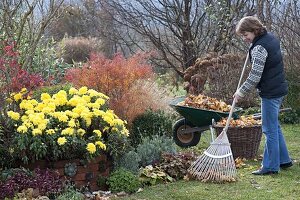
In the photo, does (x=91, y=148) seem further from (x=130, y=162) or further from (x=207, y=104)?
(x=207, y=104)

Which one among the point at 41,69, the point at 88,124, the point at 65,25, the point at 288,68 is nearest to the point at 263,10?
the point at 288,68

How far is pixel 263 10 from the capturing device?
1169 centimetres

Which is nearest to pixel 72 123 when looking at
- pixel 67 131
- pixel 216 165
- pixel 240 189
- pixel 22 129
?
pixel 67 131

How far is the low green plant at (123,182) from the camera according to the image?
5.43 m

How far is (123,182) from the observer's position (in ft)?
17.9

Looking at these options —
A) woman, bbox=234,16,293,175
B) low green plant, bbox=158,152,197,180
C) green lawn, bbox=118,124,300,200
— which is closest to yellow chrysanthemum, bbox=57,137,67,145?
Result: green lawn, bbox=118,124,300,200

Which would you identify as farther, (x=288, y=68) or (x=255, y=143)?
(x=288, y=68)

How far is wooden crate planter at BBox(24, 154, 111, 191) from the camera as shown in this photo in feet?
17.7

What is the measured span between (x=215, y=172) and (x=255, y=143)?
51.4 inches

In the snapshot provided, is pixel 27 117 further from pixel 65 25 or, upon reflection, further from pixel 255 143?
pixel 65 25

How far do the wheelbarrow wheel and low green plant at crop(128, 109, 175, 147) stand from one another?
9.6 inches

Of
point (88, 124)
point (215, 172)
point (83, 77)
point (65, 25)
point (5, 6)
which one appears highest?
point (65, 25)

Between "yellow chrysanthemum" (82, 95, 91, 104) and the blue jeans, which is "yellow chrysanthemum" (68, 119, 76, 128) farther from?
the blue jeans

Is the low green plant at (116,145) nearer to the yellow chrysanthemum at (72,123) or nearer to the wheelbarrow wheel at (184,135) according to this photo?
the yellow chrysanthemum at (72,123)
